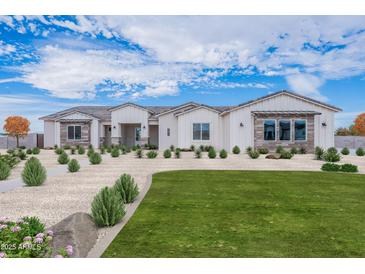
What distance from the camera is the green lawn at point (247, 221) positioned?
411cm

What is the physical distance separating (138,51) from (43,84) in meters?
7.75

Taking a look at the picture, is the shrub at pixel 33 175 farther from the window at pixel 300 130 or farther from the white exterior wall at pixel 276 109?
the window at pixel 300 130

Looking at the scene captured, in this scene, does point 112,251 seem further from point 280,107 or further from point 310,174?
point 280,107

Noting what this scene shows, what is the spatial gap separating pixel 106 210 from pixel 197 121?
21.1m

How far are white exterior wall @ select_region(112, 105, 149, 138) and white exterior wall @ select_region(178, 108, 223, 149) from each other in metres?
5.19

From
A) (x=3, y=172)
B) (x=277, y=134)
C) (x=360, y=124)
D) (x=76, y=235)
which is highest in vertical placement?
(x=360, y=124)

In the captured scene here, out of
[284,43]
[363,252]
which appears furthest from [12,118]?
[363,252]

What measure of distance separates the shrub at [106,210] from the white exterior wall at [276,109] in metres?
18.6

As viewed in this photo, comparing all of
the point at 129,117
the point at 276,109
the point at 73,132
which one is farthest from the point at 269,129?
the point at 73,132

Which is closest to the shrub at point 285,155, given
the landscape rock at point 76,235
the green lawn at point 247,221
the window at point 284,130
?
the window at point 284,130

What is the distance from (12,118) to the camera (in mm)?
36094

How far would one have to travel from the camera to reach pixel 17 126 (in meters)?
35.5

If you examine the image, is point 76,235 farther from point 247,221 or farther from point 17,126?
point 17,126

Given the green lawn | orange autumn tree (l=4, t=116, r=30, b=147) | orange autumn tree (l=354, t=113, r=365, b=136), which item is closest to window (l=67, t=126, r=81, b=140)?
orange autumn tree (l=4, t=116, r=30, b=147)
